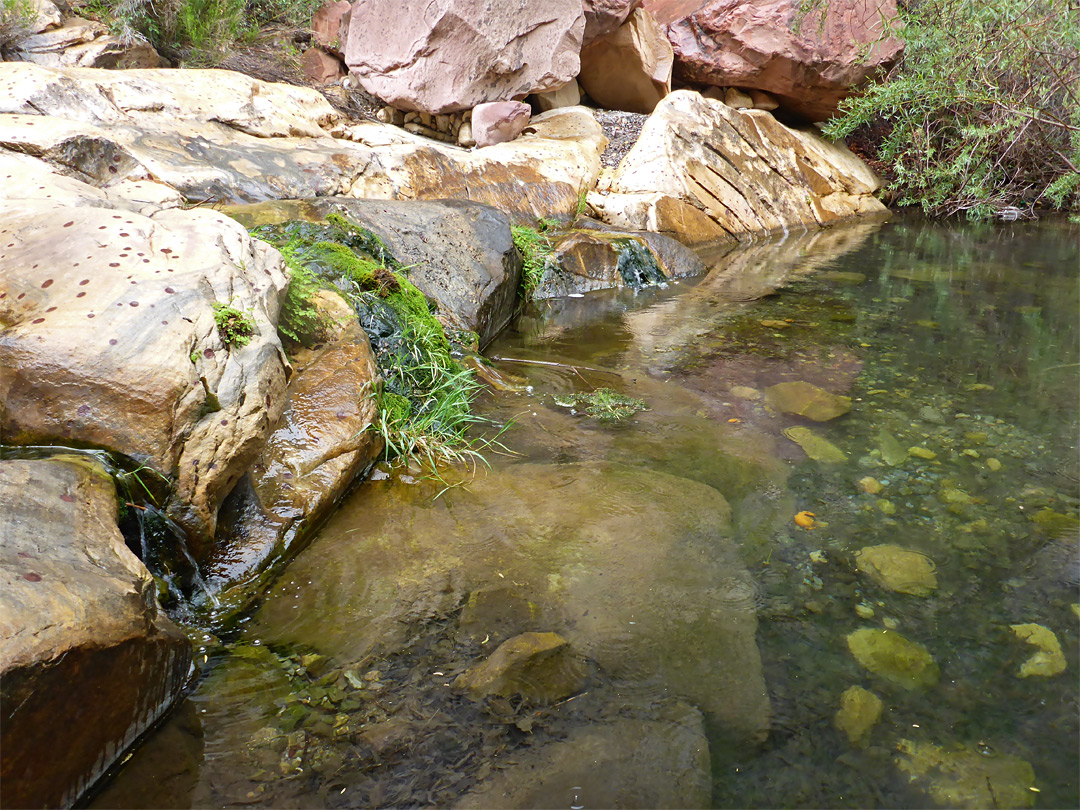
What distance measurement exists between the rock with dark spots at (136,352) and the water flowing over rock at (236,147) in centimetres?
244

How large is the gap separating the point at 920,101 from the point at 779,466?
10462 mm

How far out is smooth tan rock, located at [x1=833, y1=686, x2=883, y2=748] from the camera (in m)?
1.99

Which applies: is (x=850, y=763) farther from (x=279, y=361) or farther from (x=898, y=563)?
(x=279, y=361)

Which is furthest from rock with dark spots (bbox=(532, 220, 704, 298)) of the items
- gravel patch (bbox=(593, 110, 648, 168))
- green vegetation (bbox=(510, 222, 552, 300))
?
gravel patch (bbox=(593, 110, 648, 168))

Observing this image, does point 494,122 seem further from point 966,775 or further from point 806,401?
point 966,775

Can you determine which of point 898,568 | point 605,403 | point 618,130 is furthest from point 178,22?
point 898,568

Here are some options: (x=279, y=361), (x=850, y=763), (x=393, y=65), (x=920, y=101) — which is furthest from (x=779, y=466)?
(x=920, y=101)

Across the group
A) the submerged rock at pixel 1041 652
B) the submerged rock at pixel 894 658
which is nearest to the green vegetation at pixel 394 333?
the submerged rock at pixel 894 658

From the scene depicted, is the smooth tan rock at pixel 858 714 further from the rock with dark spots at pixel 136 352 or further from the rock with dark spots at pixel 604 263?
the rock with dark spots at pixel 604 263

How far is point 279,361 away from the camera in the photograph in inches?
107

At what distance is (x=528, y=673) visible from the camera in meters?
2.15

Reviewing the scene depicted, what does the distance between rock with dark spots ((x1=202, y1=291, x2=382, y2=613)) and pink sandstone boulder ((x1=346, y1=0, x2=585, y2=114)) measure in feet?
19.9

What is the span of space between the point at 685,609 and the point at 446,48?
26.7ft

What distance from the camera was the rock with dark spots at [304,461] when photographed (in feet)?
8.39
